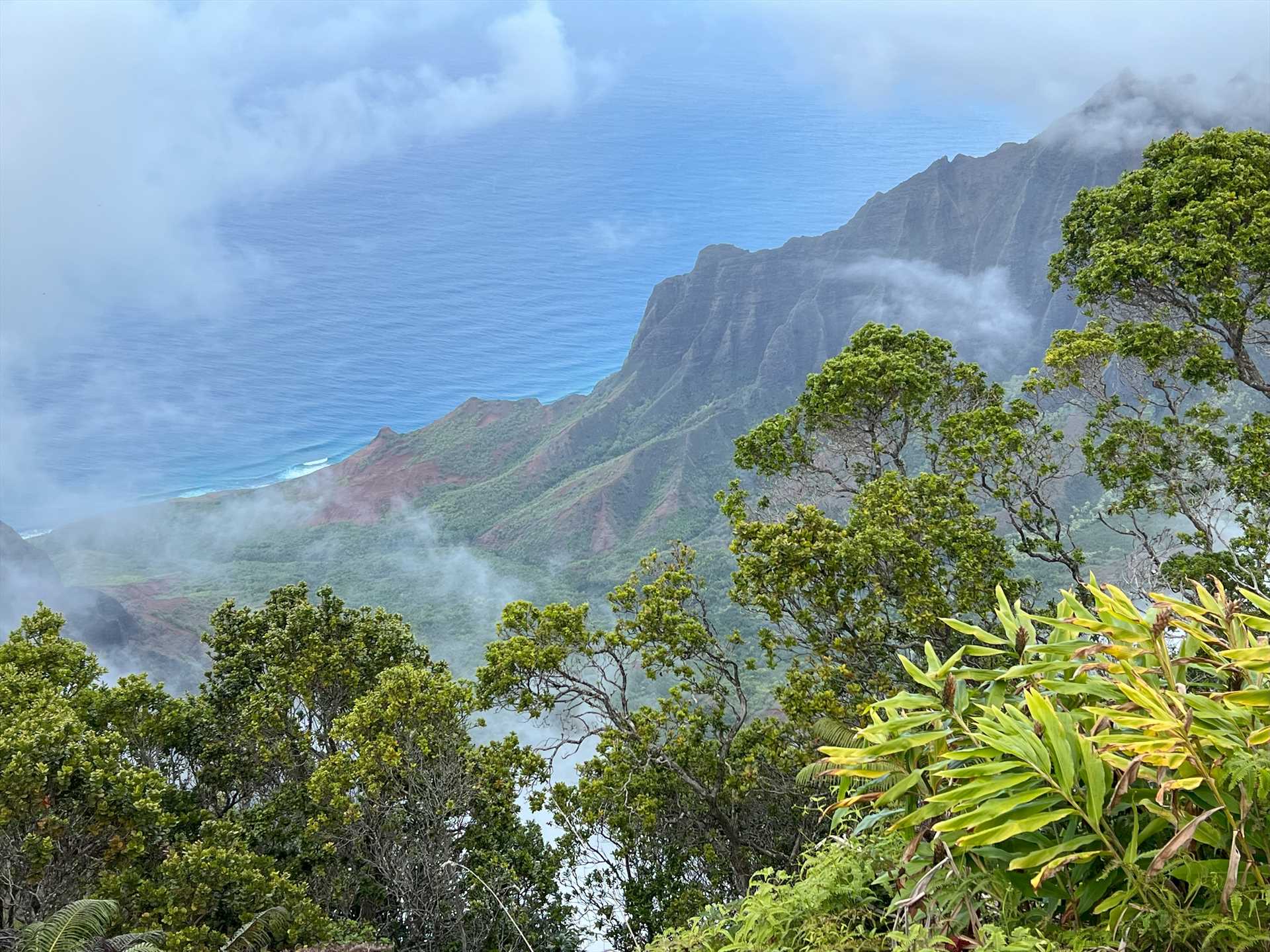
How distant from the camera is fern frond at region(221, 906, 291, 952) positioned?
828 cm

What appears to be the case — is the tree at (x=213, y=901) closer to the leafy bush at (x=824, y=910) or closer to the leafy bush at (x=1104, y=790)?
the leafy bush at (x=824, y=910)

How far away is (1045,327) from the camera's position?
299 feet

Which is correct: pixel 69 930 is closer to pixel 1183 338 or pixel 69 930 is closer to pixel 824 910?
pixel 824 910

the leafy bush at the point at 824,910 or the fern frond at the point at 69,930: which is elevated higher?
the leafy bush at the point at 824,910

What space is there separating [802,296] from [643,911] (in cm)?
10070

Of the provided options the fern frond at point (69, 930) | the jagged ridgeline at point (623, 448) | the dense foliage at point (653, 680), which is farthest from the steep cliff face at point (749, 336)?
the fern frond at point (69, 930)

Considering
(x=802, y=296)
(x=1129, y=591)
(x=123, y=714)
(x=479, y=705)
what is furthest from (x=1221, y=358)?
(x=802, y=296)

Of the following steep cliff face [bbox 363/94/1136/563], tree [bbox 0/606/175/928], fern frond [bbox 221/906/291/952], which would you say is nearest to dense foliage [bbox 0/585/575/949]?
tree [bbox 0/606/175/928]

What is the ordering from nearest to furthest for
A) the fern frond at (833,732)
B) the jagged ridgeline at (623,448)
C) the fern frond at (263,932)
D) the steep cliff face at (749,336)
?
the fern frond at (263,932), the fern frond at (833,732), the jagged ridgeline at (623,448), the steep cliff face at (749,336)

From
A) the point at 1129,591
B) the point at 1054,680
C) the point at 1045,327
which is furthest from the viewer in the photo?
the point at 1045,327

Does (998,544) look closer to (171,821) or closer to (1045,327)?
(171,821)

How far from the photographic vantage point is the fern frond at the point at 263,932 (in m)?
8.28

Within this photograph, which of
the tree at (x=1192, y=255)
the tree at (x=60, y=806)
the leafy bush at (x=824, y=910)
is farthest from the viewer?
the tree at (x=1192, y=255)

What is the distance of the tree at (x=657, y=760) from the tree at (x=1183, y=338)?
19.0 feet
